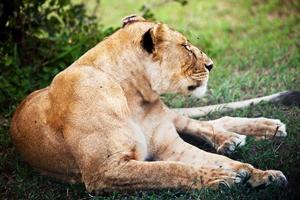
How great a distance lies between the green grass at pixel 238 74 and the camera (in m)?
3.91

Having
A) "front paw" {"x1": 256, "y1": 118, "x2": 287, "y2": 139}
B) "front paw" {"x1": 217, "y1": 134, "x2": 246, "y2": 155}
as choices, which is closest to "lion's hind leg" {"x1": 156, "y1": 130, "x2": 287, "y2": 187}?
"front paw" {"x1": 217, "y1": 134, "x2": 246, "y2": 155}

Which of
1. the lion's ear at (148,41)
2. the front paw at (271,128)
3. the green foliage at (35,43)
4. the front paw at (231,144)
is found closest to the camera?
the lion's ear at (148,41)

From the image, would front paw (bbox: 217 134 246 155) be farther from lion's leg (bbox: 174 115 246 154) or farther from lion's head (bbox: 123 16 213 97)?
lion's head (bbox: 123 16 213 97)

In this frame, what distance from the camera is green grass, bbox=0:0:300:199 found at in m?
3.91

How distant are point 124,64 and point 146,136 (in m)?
0.46

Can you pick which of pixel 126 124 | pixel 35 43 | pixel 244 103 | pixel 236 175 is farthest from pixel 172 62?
pixel 35 43

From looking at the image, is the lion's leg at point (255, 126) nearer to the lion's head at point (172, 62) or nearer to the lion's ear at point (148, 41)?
the lion's head at point (172, 62)

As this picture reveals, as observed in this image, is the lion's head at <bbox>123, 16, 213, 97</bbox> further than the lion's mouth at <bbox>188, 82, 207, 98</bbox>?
No

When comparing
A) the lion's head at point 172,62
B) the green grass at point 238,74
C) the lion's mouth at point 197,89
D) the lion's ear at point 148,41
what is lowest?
the green grass at point 238,74

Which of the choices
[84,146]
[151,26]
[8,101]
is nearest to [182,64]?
[151,26]

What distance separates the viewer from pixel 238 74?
5961 millimetres

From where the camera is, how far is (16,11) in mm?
5766

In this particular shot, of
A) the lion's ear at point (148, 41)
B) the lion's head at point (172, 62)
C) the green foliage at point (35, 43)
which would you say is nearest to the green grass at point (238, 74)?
the green foliage at point (35, 43)

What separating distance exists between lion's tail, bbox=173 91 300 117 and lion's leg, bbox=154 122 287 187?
763 millimetres
